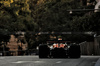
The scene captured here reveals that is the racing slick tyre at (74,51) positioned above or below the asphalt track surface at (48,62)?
above

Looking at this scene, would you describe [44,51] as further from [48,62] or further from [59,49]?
[48,62]

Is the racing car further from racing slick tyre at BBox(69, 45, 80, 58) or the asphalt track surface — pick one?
the asphalt track surface

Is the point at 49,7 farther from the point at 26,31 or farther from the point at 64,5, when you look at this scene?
the point at 26,31

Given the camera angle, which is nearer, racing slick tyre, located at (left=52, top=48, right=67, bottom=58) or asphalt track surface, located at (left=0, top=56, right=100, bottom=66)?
asphalt track surface, located at (left=0, top=56, right=100, bottom=66)

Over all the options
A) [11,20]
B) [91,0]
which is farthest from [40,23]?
[11,20]

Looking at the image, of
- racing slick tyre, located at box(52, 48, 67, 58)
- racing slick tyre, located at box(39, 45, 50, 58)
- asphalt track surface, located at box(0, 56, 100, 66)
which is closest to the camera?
asphalt track surface, located at box(0, 56, 100, 66)

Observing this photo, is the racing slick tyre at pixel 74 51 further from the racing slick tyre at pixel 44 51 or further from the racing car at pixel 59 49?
the racing slick tyre at pixel 44 51

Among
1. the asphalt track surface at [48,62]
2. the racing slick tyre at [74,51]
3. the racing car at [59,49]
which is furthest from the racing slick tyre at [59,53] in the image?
the asphalt track surface at [48,62]

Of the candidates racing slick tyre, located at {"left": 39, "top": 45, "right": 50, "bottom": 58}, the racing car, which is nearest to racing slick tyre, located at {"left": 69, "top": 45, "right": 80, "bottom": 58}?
the racing car

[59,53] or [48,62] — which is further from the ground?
[59,53]

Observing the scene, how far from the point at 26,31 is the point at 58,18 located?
12.0m

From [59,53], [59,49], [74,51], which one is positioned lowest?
[59,53]

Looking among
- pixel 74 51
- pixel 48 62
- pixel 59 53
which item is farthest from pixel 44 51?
pixel 48 62

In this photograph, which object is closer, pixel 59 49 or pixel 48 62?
pixel 48 62
